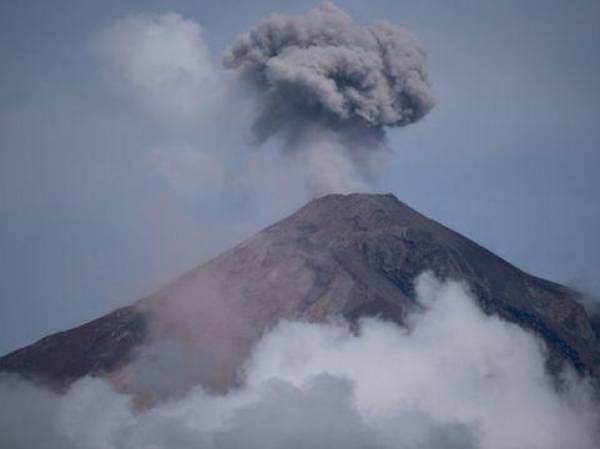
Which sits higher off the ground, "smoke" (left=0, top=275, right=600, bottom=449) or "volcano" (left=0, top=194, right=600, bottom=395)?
"volcano" (left=0, top=194, right=600, bottom=395)

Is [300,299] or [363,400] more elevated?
[300,299]

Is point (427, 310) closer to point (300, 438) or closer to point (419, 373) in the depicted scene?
point (419, 373)

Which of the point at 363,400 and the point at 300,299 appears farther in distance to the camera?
the point at 300,299

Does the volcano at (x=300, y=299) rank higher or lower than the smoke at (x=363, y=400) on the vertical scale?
higher

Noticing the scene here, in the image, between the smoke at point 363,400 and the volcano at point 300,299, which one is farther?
the volcano at point 300,299

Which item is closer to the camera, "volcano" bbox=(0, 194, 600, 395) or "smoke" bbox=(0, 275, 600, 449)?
"smoke" bbox=(0, 275, 600, 449)
